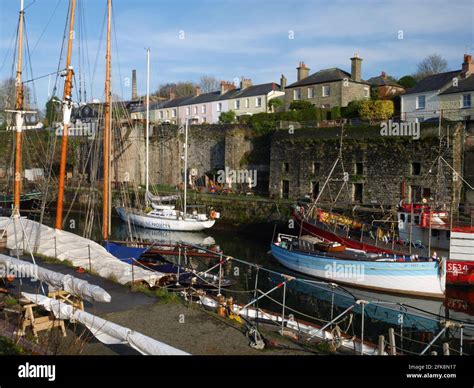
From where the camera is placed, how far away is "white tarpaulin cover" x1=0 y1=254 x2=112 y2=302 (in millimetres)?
8625

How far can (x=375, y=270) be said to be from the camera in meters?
18.1

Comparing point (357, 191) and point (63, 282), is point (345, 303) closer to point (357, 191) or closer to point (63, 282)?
point (63, 282)

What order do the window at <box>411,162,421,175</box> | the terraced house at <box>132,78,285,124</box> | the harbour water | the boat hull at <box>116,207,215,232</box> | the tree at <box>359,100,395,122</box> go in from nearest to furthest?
the harbour water, the window at <box>411,162,421,175</box>, the boat hull at <box>116,207,215,232</box>, the tree at <box>359,100,395,122</box>, the terraced house at <box>132,78,285,124</box>

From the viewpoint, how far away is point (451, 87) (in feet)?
107

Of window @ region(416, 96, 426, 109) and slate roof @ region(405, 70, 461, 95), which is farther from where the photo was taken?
window @ region(416, 96, 426, 109)

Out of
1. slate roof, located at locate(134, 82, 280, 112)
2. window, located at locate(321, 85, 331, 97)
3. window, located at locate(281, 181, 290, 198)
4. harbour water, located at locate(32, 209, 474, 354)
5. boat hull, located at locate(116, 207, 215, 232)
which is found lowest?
harbour water, located at locate(32, 209, 474, 354)

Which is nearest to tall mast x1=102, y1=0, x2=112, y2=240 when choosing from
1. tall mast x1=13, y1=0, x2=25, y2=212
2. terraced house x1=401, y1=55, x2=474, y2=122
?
tall mast x1=13, y1=0, x2=25, y2=212

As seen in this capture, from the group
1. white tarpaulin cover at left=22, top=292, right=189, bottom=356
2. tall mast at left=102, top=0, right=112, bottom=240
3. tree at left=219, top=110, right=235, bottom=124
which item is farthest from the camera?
tree at left=219, top=110, right=235, bottom=124

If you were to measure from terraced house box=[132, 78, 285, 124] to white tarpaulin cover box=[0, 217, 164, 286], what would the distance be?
3427 cm

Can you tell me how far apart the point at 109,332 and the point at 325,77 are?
3899 cm

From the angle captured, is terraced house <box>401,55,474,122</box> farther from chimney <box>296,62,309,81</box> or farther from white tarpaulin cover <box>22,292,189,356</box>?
white tarpaulin cover <box>22,292,189,356</box>

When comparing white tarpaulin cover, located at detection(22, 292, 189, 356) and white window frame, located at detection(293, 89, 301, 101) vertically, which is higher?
white window frame, located at detection(293, 89, 301, 101)

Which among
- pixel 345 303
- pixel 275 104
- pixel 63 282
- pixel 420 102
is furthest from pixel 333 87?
pixel 63 282
